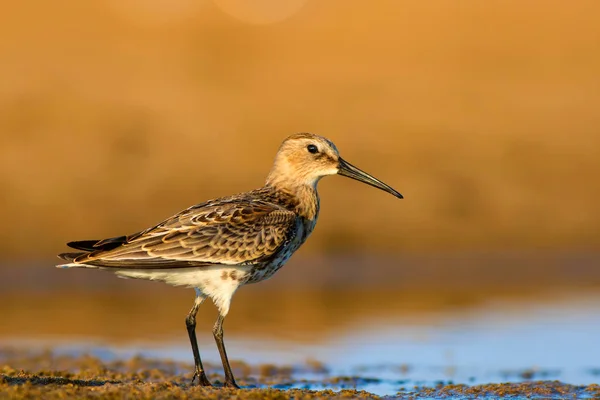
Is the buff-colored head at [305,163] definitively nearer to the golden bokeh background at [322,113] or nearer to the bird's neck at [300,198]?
the bird's neck at [300,198]

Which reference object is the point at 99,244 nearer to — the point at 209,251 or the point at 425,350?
the point at 209,251

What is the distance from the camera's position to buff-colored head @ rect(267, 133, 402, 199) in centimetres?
1118

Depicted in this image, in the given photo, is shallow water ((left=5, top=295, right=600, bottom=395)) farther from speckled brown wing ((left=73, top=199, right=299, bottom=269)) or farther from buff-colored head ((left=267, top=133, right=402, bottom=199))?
buff-colored head ((left=267, top=133, right=402, bottom=199))

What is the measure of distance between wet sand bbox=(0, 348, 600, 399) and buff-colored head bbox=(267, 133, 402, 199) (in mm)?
2118

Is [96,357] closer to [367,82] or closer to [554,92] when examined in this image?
[367,82]

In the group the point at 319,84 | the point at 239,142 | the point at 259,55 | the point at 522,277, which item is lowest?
the point at 522,277

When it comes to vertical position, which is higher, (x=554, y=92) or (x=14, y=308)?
(x=554, y=92)

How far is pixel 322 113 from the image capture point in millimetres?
25062

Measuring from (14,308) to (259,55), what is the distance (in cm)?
1644

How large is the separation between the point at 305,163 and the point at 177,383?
2.76 meters

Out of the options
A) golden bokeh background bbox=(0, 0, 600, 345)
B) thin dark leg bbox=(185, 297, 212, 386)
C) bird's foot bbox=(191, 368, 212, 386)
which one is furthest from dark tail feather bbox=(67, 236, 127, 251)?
golden bokeh background bbox=(0, 0, 600, 345)

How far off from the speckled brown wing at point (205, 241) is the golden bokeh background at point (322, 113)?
8613 millimetres

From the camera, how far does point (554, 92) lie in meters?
27.7

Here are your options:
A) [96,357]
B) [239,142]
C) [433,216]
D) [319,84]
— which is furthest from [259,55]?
[96,357]
